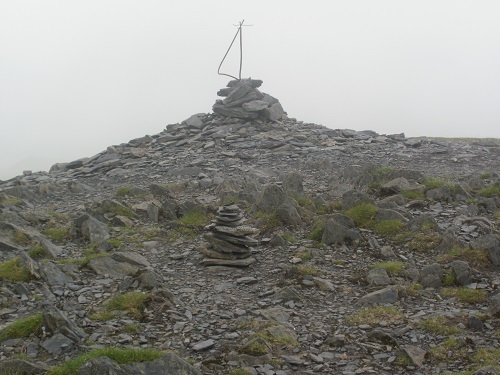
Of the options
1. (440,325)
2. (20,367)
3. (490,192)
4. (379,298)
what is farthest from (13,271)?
(490,192)

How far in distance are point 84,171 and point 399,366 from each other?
23313 mm

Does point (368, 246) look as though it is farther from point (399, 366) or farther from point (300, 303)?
point (399, 366)

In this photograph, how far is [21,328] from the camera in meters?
10.0

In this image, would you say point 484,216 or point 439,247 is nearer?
point 439,247

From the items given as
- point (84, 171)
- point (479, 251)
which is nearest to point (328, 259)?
point (479, 251)

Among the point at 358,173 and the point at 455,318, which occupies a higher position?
the point at 358,173

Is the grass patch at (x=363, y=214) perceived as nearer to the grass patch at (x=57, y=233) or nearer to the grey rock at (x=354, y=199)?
the grey rock at (x=354, y=199)

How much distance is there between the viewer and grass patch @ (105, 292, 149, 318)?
11031mm

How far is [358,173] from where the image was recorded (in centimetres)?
2173

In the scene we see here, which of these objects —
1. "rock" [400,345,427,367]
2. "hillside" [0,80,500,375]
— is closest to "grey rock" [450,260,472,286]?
"hillside" [0,80,500,375]

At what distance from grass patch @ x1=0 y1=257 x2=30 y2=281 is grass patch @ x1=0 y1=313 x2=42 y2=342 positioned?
251cm

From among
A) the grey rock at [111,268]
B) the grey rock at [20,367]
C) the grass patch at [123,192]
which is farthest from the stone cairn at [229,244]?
the grass patch at [123,192]

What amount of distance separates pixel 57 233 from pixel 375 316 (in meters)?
10.3

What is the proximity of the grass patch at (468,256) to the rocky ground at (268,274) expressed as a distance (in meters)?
0.04
